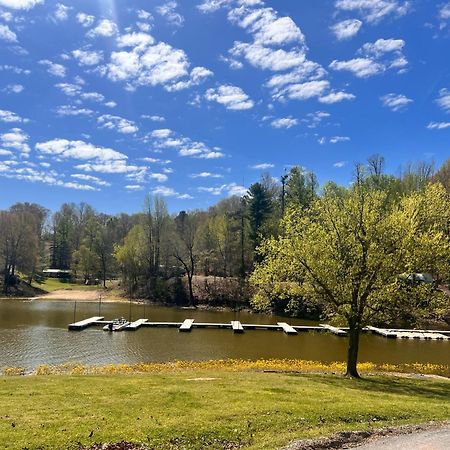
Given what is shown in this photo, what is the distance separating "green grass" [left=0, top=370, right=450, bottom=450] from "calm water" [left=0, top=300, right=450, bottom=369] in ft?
46.8

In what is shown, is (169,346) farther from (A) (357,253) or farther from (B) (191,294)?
(B) (191,294)

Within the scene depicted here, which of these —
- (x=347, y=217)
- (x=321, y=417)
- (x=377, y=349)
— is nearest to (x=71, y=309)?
(x=377, y=349)

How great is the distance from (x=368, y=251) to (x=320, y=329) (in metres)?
31.0

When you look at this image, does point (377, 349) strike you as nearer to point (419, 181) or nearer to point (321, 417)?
point (321, 417)

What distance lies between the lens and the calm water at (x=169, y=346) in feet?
110

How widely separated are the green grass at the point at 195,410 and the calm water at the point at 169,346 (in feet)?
46.8

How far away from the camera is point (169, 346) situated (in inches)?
1511

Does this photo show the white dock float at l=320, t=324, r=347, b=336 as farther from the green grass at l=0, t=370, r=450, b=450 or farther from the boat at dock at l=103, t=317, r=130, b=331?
the green grass at l=0, t=370, r=450, b=450

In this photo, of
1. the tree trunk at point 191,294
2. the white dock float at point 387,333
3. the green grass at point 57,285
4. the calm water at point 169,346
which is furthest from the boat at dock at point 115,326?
the green grass at point 57,285

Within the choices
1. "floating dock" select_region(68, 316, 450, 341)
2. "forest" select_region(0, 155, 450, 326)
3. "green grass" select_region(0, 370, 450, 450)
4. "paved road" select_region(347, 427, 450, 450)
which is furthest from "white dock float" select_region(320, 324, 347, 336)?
"paved road" select_region(347, 427, 450, 450)

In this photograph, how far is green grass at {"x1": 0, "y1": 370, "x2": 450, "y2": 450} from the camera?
432 inches

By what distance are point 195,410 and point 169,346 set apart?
84.7 ft

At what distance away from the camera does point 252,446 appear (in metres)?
10.7

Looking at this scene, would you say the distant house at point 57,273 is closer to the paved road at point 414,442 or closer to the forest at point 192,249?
the forest at point 192,249
